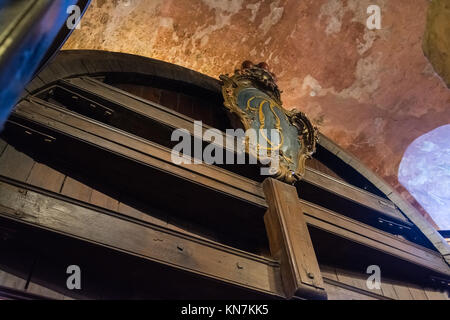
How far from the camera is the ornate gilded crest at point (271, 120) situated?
7.78 feet

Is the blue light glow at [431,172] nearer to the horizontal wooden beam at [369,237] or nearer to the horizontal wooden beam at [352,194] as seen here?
the horizontal wooden beam at [352,194]

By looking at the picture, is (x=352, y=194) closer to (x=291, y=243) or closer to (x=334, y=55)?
(x=291, y=243)

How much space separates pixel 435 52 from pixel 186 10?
2.79 m

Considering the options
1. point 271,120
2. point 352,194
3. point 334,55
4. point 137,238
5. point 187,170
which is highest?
point 334,55

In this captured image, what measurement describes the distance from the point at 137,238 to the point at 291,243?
780mm

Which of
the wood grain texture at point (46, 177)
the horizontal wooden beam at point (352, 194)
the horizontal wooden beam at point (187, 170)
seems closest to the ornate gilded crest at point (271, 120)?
the horizontal wooden beam at point (352, 194)

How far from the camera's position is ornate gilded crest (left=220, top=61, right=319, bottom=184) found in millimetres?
2372

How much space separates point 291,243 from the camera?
5.74 ft

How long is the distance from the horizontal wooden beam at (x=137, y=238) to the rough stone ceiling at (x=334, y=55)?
2.72 m

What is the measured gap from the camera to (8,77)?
0.49 meters

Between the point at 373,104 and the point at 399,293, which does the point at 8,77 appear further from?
the point at 373,104

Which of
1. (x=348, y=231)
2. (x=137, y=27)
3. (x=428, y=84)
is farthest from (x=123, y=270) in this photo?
(x=428, y=84)

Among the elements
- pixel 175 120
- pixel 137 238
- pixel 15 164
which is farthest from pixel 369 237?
pixel 15 164
